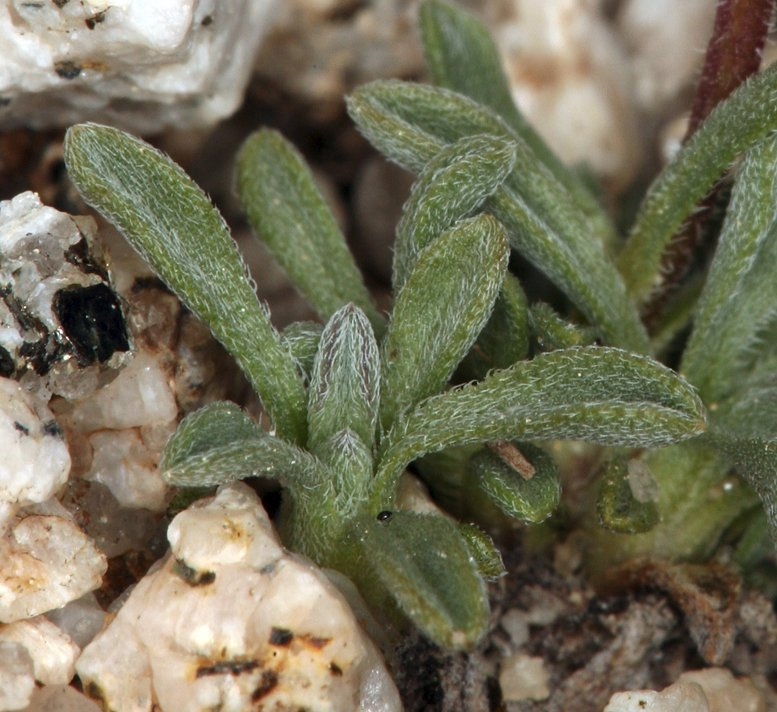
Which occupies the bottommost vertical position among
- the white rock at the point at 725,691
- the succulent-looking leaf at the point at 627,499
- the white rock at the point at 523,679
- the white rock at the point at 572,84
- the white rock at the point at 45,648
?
the white rock at the point at 523,679

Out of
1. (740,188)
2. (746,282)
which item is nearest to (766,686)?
(746,282)

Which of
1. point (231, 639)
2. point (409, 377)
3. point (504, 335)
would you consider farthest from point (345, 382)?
point (231, 639)

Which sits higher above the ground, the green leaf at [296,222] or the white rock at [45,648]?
the green leaf at [296,222]

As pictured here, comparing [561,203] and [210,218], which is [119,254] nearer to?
[210,218]

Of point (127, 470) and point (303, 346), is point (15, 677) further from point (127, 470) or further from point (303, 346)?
point (303, 346)

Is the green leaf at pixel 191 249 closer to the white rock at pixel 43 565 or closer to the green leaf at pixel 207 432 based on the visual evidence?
the green leaf at pixel 207 432

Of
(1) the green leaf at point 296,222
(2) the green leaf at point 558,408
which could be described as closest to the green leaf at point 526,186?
(1) the green leaf at point 296,222

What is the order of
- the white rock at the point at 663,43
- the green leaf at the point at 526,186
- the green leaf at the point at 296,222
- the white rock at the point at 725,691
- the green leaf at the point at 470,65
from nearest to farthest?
the white rock at the point at 725,691, the green leaf at the point at 526,186, the green leaf at the point at 296,222, the green leaf at the point at 470,65, the white rock at the point at 663,43
